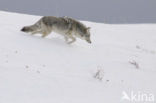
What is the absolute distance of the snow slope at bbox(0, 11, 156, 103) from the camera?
27.6 feet

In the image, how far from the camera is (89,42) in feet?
45.8

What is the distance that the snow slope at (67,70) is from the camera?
8.42 m

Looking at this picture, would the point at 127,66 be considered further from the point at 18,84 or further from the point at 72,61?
the point at 18,84

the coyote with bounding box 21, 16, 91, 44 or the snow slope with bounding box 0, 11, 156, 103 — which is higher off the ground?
the coyote with bounding box 21, 16, 91, 44

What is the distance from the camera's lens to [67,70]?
32.8 ft

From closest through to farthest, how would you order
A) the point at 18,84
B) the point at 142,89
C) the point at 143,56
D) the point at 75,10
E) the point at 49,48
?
1. the point at 18,84
2. the point at 142,89
3. the point at 49,48
4. the point at 143,56
5. the point at 75,10

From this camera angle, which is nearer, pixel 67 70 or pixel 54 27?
pixel 67 70

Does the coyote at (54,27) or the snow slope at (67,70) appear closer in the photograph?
the snow slope at (67,70)

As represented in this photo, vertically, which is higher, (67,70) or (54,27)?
(54,27)

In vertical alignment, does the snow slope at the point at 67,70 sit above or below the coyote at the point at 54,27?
below

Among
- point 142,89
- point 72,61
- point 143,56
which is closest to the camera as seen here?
point 142,89

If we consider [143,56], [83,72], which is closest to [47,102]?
[83,72]

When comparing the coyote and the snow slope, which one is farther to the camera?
the coyote

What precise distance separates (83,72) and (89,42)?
12.8 ft
